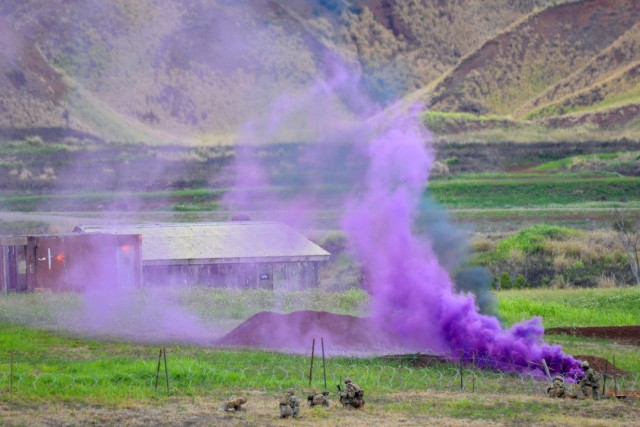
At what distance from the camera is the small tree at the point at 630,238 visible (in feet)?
175

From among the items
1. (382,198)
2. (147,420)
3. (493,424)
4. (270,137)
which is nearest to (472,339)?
(382,198)

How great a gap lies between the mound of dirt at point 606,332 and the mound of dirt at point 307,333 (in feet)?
20.2

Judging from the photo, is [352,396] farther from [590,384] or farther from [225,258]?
[225,258]

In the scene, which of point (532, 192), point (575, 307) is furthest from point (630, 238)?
point (532, 192)

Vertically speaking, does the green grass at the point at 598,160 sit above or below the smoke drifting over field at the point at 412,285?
above

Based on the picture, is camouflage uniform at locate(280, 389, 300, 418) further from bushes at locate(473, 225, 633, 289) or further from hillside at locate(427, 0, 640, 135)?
hillside at locate(427, 0, 640, 135)

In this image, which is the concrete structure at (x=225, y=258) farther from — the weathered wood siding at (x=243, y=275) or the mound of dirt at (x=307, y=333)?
the mound of dirt at (x=307, y=333)

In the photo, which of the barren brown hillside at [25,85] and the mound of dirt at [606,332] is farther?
the barren brown hillside at [25,85]

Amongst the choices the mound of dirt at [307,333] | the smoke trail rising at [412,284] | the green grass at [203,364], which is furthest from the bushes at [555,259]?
the mound of dirt at [307,333]

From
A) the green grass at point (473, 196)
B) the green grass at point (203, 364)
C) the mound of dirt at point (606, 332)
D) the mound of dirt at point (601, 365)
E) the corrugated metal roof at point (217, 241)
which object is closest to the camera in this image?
the green grass at point (203, 364)

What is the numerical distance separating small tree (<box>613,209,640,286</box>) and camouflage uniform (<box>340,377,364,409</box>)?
28.5 m

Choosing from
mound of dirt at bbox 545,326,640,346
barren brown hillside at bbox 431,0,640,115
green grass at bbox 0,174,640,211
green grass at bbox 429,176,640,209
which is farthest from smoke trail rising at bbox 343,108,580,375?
barren brown hillside at bbox 431,0,640,115

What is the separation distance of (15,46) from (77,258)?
238 ft

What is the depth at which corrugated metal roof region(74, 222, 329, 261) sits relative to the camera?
173 ft
